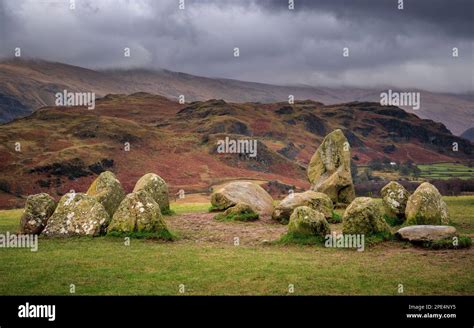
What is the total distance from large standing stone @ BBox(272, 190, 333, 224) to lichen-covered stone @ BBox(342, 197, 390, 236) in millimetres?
6601

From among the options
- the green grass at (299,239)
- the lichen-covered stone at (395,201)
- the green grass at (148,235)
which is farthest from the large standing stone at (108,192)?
the lichen-covered stone at (395,201)

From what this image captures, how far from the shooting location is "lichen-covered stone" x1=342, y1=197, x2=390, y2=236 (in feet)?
75.5

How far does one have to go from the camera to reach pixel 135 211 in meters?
25.0

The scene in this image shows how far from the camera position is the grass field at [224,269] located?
15398mm

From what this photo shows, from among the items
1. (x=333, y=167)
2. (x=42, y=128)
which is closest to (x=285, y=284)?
(x=333, y=167)

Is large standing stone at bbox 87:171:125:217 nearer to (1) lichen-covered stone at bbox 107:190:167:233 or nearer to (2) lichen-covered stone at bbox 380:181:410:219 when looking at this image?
(1) lichen-covered stone at bbox 107:190:167:233

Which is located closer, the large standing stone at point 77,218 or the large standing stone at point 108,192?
the large standing stone at point 77,218

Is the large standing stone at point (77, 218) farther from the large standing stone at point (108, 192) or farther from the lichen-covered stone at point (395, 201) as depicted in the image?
the lichen-covered stone at point (395, 201)

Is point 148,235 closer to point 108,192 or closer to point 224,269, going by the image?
point 108,192

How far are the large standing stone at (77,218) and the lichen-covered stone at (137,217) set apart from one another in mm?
725
